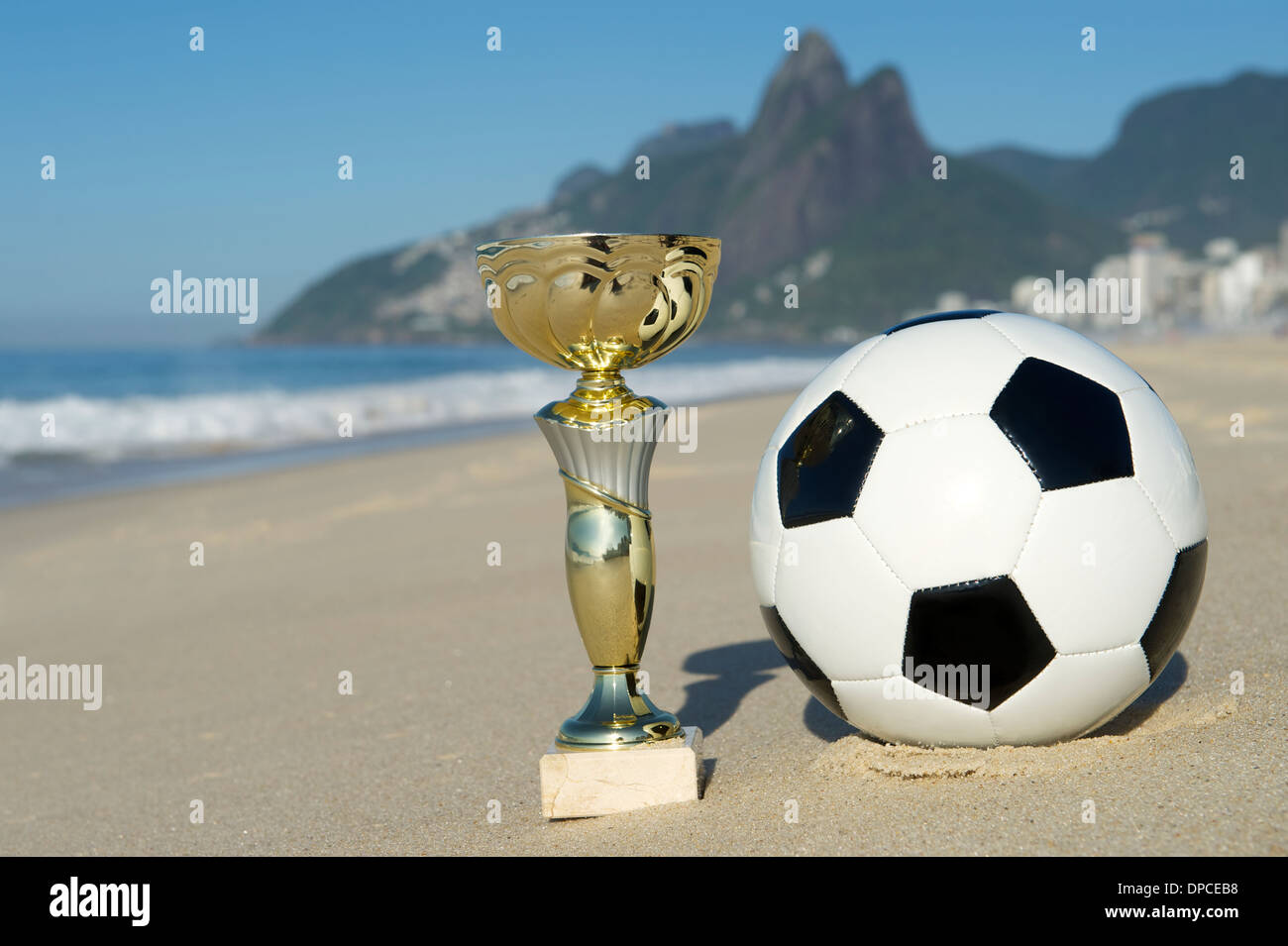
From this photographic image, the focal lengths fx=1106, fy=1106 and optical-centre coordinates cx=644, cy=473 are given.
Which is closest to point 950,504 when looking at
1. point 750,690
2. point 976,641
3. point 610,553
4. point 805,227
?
point 976,641

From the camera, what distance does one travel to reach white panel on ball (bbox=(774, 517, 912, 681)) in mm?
2838

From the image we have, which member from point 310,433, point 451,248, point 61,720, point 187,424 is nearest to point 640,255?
point 61,720

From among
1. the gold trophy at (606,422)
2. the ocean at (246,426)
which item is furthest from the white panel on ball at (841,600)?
the ocean at (246,426)

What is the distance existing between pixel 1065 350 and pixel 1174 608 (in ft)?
2.48

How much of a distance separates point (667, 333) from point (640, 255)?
1.07 ft

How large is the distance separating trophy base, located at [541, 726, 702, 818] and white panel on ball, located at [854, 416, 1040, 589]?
2.75 ft

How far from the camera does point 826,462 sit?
3.00 meters

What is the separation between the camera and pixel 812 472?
302cm

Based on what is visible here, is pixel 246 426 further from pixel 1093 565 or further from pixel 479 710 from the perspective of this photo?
pixel 1093 565

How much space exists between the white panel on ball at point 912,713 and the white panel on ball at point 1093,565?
0.32 m

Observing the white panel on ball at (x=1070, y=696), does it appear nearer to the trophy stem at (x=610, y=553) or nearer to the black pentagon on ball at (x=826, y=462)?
the black pentagon on ball at (x=826, y=462)

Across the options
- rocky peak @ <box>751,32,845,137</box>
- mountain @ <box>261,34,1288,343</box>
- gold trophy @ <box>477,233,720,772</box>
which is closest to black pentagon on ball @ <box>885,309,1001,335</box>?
gold trophy @ <box>477,233,720,772</box>

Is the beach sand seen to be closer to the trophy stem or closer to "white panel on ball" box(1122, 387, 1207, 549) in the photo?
the trophy stem
